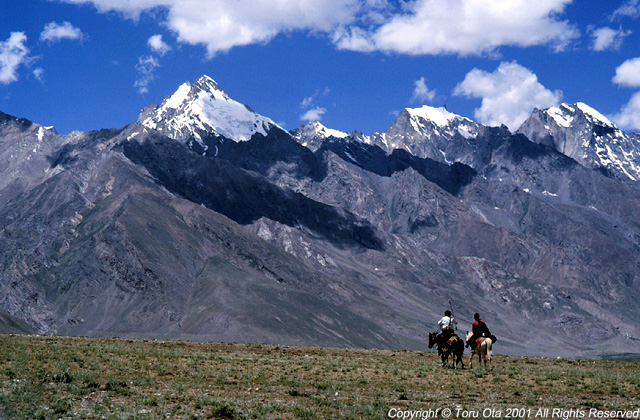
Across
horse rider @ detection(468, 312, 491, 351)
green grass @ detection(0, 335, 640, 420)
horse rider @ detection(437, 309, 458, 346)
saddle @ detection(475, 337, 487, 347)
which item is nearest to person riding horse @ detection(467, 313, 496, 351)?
horse rider @ detection(468, 312, 491, 351)

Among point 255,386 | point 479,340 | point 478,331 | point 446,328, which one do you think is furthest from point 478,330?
point 255,386

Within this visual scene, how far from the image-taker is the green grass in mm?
25531

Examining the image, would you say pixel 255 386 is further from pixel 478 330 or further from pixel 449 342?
pixel 478 330

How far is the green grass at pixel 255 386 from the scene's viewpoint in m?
25.5

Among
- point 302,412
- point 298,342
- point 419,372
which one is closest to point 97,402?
point 302,412

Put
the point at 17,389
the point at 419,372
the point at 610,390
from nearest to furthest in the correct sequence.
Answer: the point at 17,389 → the point at 610,390 → the point at 419,372

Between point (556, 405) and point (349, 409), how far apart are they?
7.75 m

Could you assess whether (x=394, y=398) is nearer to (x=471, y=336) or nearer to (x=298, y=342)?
(x=471, y=336)

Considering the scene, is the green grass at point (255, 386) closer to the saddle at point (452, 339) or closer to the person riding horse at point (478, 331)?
the saddle at point (452, 339)

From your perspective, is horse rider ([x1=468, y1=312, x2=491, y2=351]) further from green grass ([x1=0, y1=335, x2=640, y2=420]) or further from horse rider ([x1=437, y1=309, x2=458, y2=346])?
green grass ([x1=0, y1=335, x2=640, y2=420])

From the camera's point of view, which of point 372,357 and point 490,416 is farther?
point 372,357

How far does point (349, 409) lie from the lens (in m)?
26.0

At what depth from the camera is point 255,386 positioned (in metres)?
31.1

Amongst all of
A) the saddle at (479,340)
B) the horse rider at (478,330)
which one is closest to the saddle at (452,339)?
the horse rider at (478,330)
